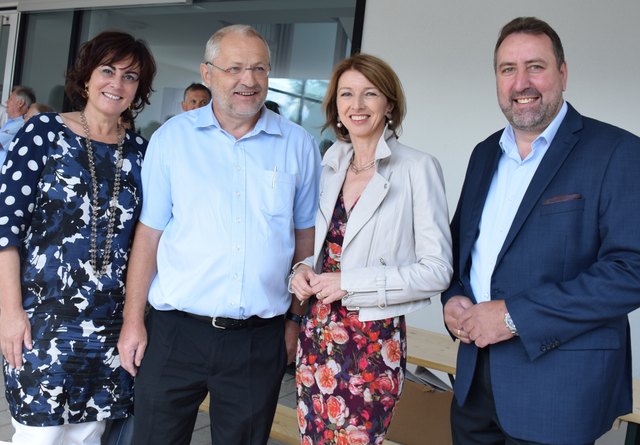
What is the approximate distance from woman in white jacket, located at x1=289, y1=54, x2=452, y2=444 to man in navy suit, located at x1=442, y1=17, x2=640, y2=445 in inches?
6.7

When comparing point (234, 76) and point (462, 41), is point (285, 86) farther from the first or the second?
point (234, 76)

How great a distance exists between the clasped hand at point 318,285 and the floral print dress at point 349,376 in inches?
3.7

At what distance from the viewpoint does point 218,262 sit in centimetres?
218

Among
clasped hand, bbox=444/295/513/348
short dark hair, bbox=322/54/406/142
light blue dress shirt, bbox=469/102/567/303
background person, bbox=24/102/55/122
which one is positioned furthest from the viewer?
background person, bbox=24/102/55/122

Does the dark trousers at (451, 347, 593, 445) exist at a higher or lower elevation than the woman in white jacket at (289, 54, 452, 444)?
lower

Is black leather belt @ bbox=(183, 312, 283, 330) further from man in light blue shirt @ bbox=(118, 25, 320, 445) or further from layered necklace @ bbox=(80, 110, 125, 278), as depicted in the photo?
layered necklace @ bbox=(80, 110, 125, 278)

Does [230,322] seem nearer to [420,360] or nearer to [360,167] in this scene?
[360,167]

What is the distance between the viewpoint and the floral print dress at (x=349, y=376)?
2.01 metres

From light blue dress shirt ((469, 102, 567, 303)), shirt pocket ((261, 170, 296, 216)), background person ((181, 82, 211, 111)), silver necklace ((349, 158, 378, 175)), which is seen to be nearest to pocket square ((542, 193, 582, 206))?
light blue dress shirt ((469, 102, 567, 303))

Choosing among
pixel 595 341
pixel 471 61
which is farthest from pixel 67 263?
pixel 471 61

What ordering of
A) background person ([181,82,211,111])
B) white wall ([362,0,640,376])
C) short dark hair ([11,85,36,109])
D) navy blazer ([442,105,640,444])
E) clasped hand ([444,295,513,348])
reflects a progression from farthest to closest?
short dark hair ([11,85,36,109]), background person ([181,82,211,111]), white wall ([362,0,640,376]), clasped hand ([444,295,513,348]), navy blazer ([442,105,640,444])

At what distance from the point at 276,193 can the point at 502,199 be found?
2.49ft

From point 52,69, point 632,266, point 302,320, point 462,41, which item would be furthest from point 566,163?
point 52,69

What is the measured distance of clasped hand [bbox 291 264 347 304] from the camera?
1.99 metres
